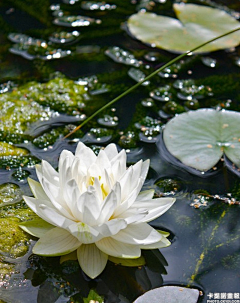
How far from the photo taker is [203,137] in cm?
241

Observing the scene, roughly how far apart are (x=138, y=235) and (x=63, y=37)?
2006mm

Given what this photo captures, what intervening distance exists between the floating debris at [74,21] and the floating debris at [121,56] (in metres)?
0.42

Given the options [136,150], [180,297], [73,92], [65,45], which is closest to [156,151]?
[136,150]

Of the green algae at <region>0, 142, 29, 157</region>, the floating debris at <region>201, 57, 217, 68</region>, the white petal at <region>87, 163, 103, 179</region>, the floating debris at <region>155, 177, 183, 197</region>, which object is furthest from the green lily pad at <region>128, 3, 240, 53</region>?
the white petal at <region>87, 163, 103, 179</region>

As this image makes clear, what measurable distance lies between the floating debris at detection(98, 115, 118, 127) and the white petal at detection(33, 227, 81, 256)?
3.11 feet

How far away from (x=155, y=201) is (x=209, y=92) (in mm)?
1227

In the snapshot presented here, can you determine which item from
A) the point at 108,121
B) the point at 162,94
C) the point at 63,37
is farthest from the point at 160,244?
the point at 63,37

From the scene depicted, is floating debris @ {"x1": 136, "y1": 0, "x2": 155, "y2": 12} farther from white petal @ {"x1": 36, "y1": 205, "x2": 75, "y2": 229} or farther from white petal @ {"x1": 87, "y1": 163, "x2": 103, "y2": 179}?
white petal @ {"x1": 36, "y1": 205, "x2": 75, "y2": 229}

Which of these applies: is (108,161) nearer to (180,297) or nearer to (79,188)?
(79,188)

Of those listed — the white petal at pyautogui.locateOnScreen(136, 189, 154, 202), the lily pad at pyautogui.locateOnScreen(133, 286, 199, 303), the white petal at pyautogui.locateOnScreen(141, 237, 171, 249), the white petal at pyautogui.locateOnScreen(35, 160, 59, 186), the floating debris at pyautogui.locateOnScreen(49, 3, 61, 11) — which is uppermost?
the white petal at pyautogui.locateOnScreen(35, 160, 59, 186)

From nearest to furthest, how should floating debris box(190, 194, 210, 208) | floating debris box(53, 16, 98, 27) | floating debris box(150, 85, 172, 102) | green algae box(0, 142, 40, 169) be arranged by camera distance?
floating debris box(190, 194, 210, 208) < green algae box(0, 142, 40, 169) < floating debris box(150, 85, 172, 102) < floating debris box(53, 16, 98, 27)

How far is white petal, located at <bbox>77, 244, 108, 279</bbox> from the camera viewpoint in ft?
5.55

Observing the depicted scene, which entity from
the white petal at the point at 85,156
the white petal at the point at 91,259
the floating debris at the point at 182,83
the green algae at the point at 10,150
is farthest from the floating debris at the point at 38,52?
the white petal at the point at 91,259

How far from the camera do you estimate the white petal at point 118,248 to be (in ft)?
5.58
